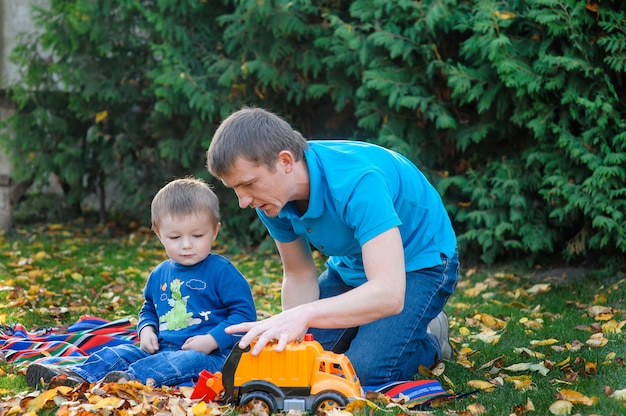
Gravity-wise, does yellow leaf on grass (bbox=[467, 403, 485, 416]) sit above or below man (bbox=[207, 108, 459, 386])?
below

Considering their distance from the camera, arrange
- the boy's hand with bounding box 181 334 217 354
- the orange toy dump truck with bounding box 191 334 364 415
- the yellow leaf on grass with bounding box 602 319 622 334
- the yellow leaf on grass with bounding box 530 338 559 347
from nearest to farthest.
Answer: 1. the orange toy dump truck with bounding box 191 334 364 415
2. the boy's hand with bounding box 181 334 217 354
3. the yellow leaf on grass with bounding box 530 338 559 347
4. the yellow leaf on grass with bounding box 602 319 622 334

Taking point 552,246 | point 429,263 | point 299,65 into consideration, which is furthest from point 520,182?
point 429,263

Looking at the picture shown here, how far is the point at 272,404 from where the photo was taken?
2.97m

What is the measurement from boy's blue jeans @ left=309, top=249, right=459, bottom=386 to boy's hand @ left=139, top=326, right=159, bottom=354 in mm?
880

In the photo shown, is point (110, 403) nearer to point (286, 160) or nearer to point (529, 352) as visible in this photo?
point (286, 160)

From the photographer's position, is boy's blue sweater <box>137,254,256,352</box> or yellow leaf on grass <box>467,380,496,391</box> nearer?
yellow leaf on grass <box>467,380,496,391</box>

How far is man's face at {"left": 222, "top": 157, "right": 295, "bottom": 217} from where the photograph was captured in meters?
3.03

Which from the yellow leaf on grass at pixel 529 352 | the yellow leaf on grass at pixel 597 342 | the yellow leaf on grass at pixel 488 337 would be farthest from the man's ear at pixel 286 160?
the yellow leaf on grass at pixel 597 342

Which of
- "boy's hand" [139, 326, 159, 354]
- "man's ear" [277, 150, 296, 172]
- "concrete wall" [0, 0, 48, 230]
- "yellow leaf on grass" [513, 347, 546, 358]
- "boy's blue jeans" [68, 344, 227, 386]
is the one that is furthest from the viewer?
"concrete wall" [0, 0, 48, 230]

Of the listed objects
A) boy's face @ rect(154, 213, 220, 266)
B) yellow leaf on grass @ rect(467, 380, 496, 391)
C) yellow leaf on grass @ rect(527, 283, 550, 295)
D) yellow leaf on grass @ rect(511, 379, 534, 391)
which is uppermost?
boy's face @ rect(154, 213, 220, 266)

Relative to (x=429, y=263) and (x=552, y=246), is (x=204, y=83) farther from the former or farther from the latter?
(x=429, y=263)

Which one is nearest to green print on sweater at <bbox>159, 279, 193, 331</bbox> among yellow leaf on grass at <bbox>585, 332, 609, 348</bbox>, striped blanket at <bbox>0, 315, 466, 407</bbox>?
striped blanket at <bbox>0, 315, 466, 407</bbox>

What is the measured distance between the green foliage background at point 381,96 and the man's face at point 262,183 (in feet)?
10.4

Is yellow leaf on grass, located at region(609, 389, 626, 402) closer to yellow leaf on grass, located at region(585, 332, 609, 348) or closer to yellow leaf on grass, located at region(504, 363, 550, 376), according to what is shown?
yellow leaf on grass, located at region(504, 363, 550, 376)
